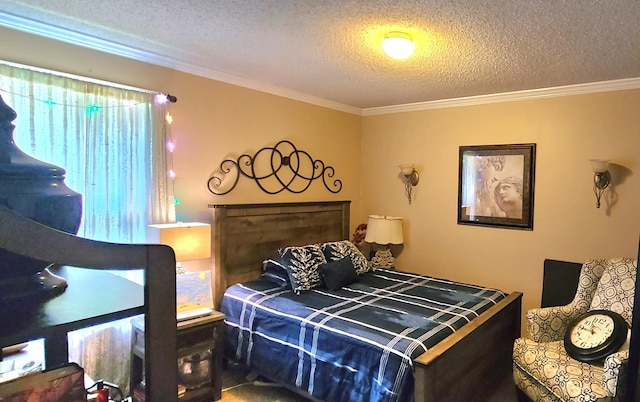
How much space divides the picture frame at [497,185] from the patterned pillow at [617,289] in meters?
0.91

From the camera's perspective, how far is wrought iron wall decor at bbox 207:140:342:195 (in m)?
3.51

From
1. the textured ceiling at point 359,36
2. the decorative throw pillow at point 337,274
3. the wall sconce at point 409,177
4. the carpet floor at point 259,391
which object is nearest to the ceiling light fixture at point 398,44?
the textured ceiling at point 359,36

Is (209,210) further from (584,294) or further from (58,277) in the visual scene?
(584,294)

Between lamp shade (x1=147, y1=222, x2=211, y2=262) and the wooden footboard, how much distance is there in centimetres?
160

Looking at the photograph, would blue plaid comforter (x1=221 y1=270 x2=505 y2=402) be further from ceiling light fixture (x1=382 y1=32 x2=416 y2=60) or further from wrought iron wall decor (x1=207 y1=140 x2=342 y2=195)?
ceiling light fixture (x1=382 y1=32 x2=416 y2=60)

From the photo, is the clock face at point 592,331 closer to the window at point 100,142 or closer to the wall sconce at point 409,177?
the wall sconce at point 409,177

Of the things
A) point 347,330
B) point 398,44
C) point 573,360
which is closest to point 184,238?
point 347,330

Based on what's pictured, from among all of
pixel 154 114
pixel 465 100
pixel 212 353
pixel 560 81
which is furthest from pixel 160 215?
pixel 560 81

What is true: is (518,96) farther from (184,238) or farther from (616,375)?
(184,238)

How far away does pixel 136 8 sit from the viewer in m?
2.15

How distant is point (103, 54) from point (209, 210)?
1338 mm

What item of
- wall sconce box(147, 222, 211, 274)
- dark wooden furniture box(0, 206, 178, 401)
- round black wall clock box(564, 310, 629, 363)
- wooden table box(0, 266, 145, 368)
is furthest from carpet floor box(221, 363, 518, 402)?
dark wooden furniture box(0, 206, 178, 401)

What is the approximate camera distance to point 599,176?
345cm

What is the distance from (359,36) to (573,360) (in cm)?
234
